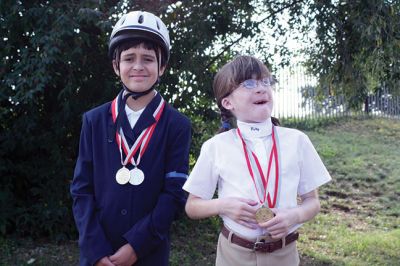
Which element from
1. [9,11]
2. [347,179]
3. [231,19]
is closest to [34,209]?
[9,11]

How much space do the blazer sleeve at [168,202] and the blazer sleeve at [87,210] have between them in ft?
0.50

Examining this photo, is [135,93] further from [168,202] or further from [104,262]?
[104,262]

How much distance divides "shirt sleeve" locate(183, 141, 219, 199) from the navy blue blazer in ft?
0.59

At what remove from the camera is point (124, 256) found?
2672mm

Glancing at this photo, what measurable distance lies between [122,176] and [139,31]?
85cm

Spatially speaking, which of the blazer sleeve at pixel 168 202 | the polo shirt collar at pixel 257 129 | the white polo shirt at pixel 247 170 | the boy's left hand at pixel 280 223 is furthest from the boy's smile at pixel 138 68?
the boy's left hand at pixel 280 223

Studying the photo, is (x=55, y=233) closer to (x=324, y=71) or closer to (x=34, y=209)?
(x=34, y=209)

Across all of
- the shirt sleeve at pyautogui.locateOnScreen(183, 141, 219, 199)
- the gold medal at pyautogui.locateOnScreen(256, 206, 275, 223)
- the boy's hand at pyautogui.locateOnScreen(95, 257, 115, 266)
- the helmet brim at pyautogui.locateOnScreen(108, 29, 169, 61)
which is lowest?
the boy's hand at pyautogui.locateOnScreen(95, 257, 115, 266)

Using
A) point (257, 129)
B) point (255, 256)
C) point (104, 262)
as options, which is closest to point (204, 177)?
point (257, 129)

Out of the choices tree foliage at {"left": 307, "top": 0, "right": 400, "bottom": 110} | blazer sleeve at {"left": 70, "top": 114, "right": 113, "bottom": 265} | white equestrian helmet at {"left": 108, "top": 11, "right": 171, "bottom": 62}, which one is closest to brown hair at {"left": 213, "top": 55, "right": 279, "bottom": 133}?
white equestrian helmet at {"left": 108, "top": 11, "right": 171, "bottom": 62}

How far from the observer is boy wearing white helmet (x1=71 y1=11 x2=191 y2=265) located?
2.71 meters

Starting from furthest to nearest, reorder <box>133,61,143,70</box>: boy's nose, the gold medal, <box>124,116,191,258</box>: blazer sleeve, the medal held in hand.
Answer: <box>133,61,143,70</box>: boy's nose → <box>124,116,191,258</box>: blazer sleeve → the medal held in hand → the gold medal

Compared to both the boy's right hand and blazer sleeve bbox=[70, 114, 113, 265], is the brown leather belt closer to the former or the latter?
the boy's right hand

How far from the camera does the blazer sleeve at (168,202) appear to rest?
269 cm
